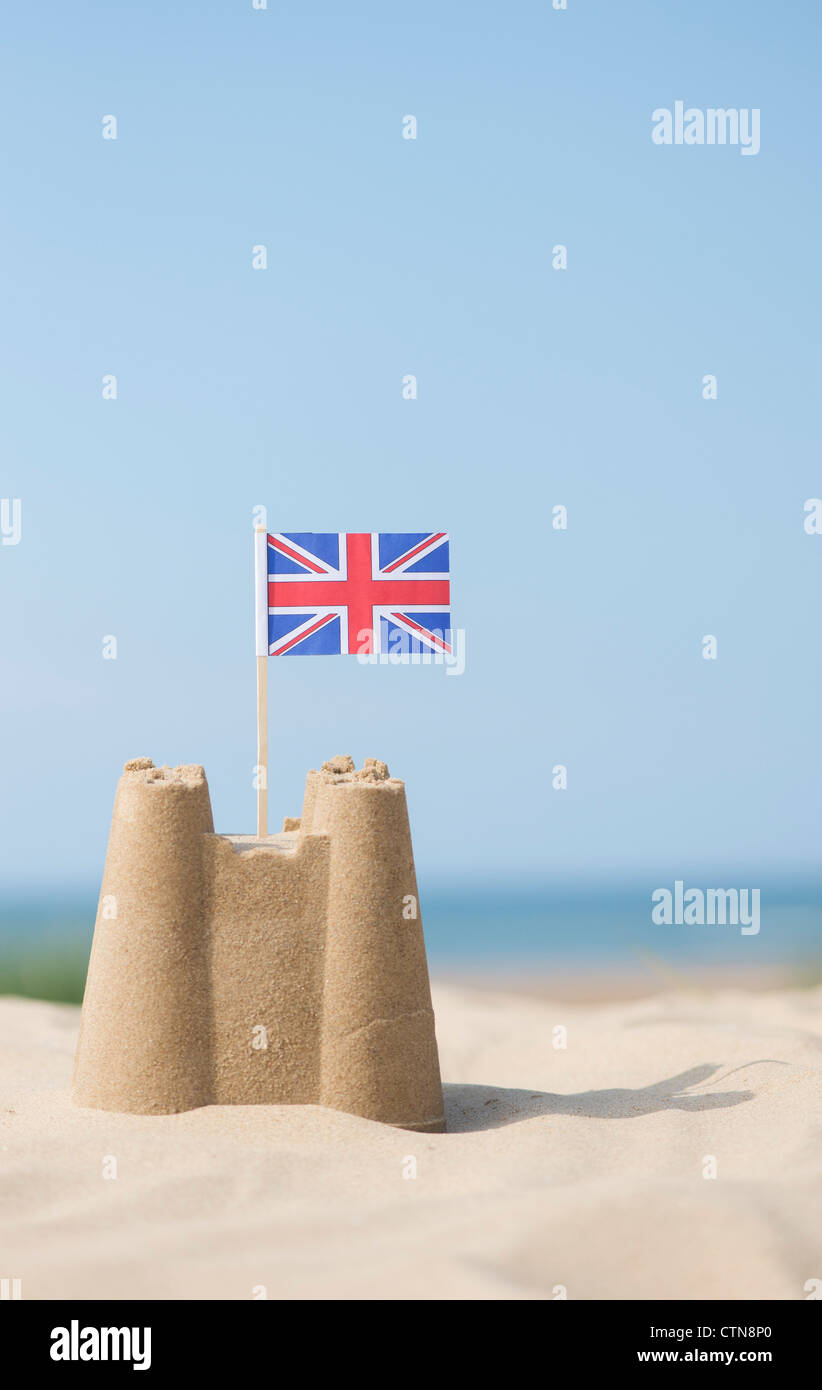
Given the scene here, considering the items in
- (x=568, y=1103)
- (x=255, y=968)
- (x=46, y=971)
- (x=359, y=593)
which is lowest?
(x=46, y=971)

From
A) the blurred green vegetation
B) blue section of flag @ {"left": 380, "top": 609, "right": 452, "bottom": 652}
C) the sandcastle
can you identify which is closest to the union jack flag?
blue section of flag @ {"left": 380, "top": 609, "right": 452, "bottom": 652}

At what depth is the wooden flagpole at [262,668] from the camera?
11.1 meters

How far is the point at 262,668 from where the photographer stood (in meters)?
11.3

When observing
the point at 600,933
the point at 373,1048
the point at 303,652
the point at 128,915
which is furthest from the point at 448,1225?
the point at 600,933

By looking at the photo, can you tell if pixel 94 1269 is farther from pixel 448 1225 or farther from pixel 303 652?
pixel 303 652

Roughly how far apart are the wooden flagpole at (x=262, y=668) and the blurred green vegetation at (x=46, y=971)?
14954mm

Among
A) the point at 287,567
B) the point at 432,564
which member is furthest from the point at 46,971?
the point at 432,564

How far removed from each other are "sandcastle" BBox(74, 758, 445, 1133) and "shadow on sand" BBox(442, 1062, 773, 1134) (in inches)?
35.2

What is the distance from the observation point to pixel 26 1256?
7160 millimetres

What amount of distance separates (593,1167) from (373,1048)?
6.83 feet

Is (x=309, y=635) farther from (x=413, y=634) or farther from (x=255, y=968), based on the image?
(x=255, y=968)

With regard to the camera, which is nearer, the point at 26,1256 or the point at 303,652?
the point at 26,1256

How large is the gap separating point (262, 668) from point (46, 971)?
1856cm
